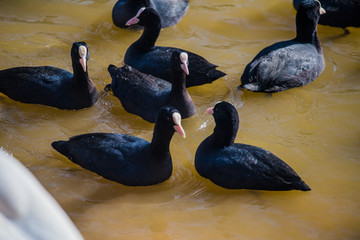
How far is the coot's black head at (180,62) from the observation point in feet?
14.8

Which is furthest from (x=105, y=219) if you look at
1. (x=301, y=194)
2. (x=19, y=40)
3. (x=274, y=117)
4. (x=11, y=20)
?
(x=11, y=20)

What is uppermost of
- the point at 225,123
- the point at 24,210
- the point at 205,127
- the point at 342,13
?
the point at 24,210

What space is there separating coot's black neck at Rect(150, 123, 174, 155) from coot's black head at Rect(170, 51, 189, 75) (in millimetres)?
934

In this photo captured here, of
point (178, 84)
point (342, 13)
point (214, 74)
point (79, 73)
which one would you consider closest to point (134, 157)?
point (178, 84)

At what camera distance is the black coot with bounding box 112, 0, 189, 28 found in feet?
20.1

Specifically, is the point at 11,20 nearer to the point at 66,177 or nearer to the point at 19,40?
the point at 19,40

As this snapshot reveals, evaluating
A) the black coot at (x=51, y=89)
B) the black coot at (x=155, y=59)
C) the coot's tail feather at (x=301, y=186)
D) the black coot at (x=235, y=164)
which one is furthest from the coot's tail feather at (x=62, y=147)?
the coot's tail feather at (x=301, y=186)

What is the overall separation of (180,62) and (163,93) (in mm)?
373

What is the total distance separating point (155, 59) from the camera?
17.0ft

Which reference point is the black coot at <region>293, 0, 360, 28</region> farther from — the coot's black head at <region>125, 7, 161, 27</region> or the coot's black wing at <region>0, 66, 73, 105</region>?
the coot's black wing at <region>0, 66, 73, 105</region>

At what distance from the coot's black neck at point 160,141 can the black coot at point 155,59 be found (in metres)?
1.46

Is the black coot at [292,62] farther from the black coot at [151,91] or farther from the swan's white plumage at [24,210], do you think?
the swan's white plumage at [24,210]

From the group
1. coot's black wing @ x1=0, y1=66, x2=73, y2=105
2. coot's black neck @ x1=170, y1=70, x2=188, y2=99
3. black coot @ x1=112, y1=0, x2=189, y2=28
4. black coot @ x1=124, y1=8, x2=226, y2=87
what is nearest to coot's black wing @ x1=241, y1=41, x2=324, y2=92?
black coot @ x1=124, y1=8, x2=226, y2=87

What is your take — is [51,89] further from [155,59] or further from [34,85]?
[155,59]
